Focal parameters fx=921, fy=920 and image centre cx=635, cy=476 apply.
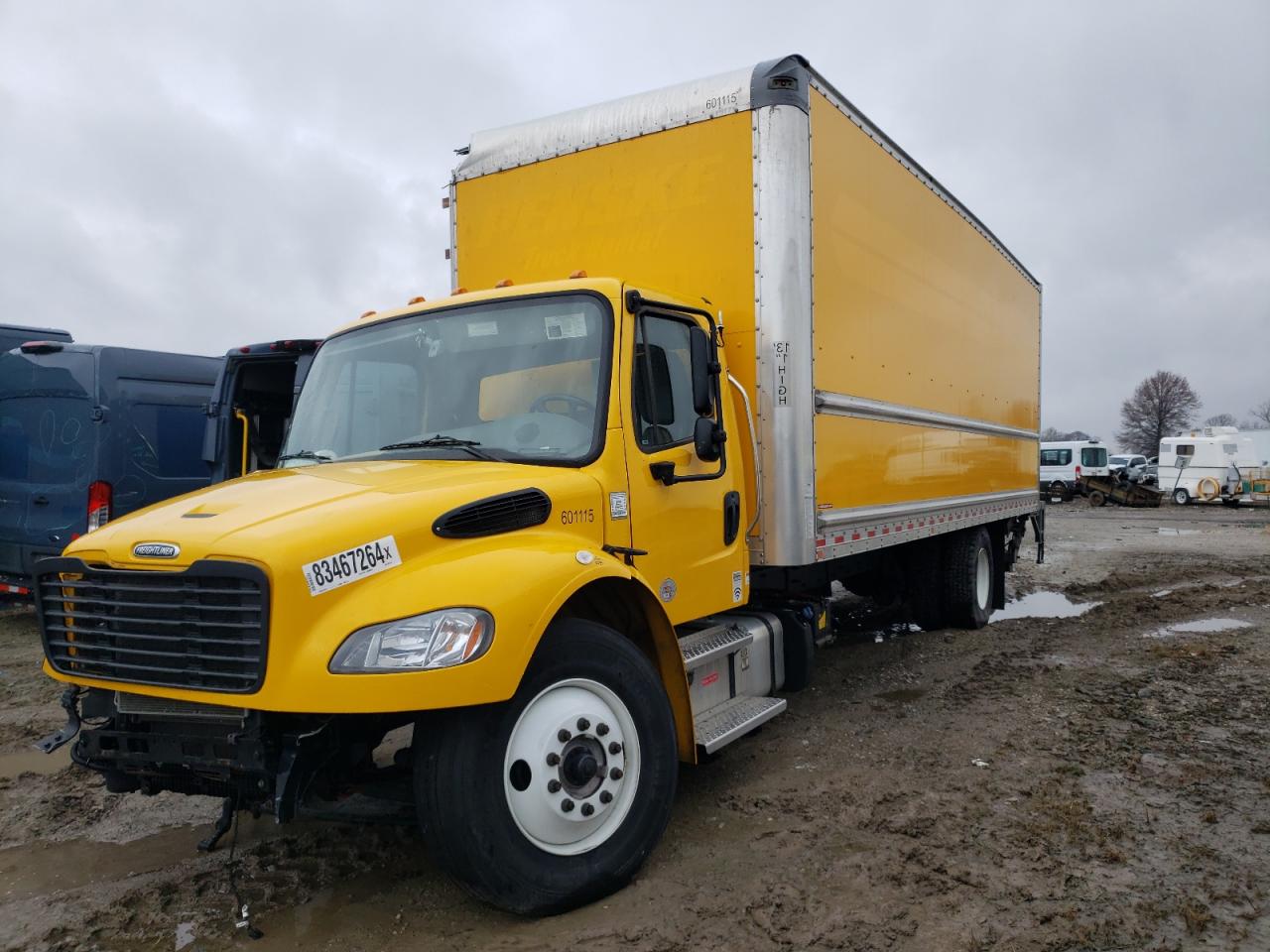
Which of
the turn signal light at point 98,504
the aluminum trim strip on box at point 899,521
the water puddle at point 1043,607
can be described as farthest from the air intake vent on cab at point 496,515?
the water puddle at point 1043,607

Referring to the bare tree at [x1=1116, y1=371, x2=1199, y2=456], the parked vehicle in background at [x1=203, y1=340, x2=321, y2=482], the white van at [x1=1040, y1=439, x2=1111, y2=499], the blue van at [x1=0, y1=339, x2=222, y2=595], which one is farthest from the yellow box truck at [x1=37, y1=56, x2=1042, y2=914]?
the bare tree at [x1=1116, y1=371, x2=1199, y2=456]

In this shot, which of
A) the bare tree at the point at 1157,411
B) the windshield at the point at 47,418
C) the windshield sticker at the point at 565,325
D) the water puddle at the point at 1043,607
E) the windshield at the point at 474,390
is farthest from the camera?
the bare tree at the point at 1157,411

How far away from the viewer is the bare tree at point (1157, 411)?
75.3 metres

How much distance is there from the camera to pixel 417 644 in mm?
3129

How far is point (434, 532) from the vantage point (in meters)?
3.40

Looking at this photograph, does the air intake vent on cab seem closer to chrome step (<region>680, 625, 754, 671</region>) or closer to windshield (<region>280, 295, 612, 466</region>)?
windshield (<region>280, 295, 612, 466</region>)

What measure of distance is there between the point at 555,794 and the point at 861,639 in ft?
20.9

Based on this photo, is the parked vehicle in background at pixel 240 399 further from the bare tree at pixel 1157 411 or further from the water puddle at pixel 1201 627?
the bare tree at pixel 1157 411

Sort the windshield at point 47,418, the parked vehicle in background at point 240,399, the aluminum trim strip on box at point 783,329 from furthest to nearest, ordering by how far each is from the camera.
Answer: the windshield at point 47,418, the parked vehicle in background at point 240,399, the aluminum trim strip on box at point 783,329

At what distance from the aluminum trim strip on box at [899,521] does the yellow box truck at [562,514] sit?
5 centimetres

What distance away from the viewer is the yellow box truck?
125 inches

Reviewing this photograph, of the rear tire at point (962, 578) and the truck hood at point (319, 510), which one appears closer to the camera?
the truck hood at point (319, 510)

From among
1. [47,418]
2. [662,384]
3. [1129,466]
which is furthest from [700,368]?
[1129,466]

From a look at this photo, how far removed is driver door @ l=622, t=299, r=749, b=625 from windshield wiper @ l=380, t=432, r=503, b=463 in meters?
0.66
